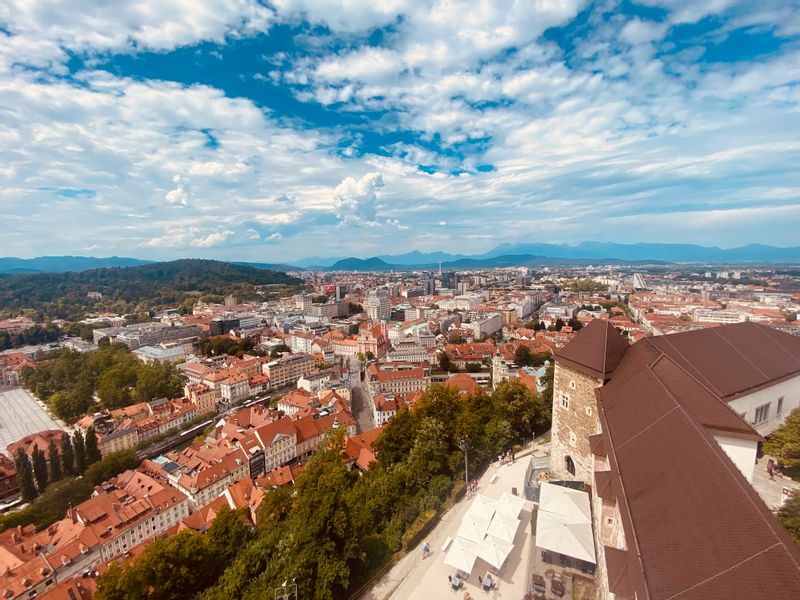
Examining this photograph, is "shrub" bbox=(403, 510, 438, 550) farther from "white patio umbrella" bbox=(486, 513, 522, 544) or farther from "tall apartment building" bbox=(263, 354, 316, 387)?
"tall apartment building" bbox=(263, 354, 316, 387)

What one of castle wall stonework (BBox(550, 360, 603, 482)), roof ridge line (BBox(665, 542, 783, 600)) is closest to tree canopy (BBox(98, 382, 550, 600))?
castle wall stonework (BBox(550, 360, 603, 482))

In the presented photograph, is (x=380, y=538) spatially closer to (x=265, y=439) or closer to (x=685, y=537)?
(x=685, y=537)

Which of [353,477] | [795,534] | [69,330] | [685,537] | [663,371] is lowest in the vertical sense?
[69,330]

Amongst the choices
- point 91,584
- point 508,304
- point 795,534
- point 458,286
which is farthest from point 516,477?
point 458,286

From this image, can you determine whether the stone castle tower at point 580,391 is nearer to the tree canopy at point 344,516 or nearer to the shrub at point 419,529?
the tree canopy at point 344,516

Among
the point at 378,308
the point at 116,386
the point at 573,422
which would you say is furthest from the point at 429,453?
the point at 378,308

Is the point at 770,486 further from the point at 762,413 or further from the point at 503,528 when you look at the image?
the point at 503,528

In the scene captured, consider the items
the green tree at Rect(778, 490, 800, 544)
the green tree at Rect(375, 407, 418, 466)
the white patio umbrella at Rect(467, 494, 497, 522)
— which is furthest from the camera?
the green tree at Rect(375, 407, 418, 466)
